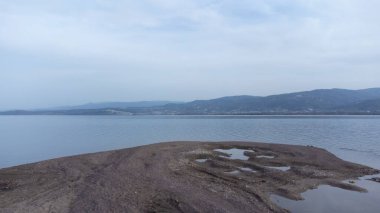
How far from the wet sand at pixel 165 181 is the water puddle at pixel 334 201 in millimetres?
751

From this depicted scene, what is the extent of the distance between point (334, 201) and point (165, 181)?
9.51 metres

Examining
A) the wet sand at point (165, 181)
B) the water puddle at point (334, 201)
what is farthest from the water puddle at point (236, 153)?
the water puddle at point (334, 201)

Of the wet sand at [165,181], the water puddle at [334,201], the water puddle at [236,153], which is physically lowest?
the water puddle at [334,201]

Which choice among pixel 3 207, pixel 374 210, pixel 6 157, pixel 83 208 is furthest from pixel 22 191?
pixel 6 157

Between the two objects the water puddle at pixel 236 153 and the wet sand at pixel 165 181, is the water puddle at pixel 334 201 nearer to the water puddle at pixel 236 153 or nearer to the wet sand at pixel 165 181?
the wet sand at pixel 165 181

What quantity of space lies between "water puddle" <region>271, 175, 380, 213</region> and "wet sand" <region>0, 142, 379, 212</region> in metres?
0.75

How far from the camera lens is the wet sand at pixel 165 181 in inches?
730

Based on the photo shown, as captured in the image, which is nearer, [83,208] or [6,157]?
[83,208]

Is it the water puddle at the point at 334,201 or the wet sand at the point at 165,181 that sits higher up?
the wet sand at the point at 165,181

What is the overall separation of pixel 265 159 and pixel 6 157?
98.1 feet

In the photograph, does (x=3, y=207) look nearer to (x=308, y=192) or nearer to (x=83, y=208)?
(x=83, y=208)

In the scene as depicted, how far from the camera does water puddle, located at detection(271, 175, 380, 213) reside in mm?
19766

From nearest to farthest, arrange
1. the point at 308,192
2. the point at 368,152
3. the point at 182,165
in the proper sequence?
the point at 308,192
the point at 182,165
the point at 368,152

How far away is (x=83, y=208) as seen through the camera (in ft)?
58.0
